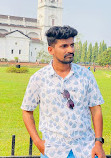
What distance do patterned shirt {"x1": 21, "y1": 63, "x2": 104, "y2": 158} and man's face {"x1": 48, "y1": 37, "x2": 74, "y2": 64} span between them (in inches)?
3.2

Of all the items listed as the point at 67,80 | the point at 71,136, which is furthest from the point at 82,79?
the point at 71,136

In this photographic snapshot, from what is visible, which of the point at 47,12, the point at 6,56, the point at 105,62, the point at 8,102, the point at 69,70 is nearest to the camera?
the point at 69,70

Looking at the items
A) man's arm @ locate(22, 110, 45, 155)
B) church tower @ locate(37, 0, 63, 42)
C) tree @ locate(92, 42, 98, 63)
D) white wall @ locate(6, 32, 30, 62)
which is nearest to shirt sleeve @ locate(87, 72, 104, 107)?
man's arm @ locate(22, 110, 45, 155)

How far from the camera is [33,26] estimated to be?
222 ft

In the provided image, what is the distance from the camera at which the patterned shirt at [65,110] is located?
189 cm

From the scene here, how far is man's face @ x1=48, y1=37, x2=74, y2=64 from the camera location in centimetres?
197

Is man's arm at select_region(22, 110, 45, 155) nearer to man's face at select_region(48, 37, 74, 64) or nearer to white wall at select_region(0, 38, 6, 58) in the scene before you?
man's face at select_region(48, 37, 74, 64)

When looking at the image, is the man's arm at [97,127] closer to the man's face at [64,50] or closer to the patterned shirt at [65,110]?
the patterned shirt at [65,110]

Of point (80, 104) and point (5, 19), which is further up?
point (5, 19)

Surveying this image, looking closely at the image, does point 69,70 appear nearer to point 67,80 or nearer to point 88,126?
point 67,80

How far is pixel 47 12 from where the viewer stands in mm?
65188

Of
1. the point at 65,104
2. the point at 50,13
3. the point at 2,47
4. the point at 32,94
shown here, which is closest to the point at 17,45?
the point at 2,47

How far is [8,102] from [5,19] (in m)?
58.2

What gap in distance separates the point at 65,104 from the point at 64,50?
1.20 ft
